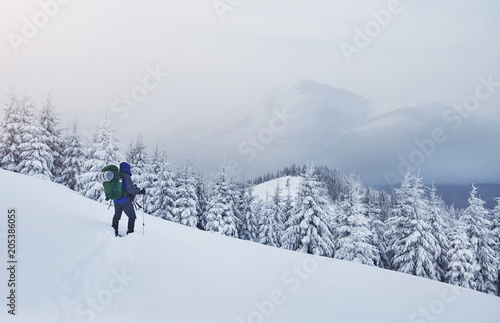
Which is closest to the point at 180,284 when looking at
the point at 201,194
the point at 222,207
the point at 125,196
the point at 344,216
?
the point at 125,196

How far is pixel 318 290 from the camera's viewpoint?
780 cm

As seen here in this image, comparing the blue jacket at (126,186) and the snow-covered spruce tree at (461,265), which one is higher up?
the blue jacket at (126,186)

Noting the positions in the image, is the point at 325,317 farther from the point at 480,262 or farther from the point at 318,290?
the point at 480,262

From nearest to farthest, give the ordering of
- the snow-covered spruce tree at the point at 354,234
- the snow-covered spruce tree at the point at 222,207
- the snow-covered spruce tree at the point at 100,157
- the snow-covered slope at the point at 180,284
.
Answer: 1. the snow-covered slope at the point at 180,284
2. the snow-covered spruce tree at the point at 354,234
3. the snow-covered spruce tree at the point at 100,157
4. the snow-covered spruce tree at the point at 222,207

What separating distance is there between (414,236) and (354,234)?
17.0 ft

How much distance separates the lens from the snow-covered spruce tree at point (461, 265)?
27.0 metres

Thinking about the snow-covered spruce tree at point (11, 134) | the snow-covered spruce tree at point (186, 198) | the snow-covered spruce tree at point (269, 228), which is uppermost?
the snow-covered spruce tree at point (11, 134)

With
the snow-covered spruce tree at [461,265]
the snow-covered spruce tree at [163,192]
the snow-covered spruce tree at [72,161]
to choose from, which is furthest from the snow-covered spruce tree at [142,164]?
the snow-covered spruce tree at [461,265]

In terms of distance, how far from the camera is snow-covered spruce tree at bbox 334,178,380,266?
28.2m

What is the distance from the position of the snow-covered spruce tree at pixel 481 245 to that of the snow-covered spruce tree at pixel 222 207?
24.1m

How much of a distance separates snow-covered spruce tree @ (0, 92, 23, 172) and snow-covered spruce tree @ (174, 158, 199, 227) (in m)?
16.1

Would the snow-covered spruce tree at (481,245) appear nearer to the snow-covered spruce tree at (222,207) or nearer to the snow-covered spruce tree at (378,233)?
the snow-covered spruce tree at (378,233)

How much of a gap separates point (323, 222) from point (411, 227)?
795 centimetres

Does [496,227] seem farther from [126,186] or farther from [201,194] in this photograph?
[126,186]
